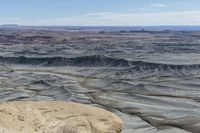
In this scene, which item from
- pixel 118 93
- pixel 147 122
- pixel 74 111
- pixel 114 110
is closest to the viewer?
pixel 74 111

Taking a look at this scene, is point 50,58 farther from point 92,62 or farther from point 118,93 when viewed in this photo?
point 118,93

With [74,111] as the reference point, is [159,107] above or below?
below

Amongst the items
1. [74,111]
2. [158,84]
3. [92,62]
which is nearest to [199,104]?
[158,84]

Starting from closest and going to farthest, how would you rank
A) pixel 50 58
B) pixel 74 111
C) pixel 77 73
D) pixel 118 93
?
pixel 74 111 < pixel 118 93 < pixel 77 73 < pixel 50 58

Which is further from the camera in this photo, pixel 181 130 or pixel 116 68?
pixel 116 68

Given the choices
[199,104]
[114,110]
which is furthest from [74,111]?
[199,104]

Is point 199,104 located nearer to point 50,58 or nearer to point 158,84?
point 158,84
